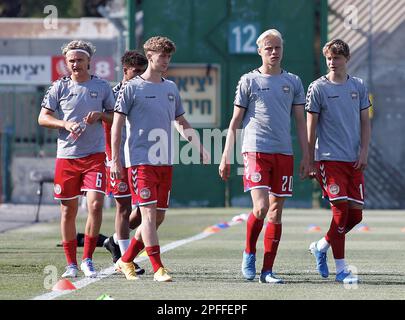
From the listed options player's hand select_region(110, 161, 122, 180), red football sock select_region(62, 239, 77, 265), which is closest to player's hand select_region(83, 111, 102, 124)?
player's hand select_region(110, 161, 122, 180)

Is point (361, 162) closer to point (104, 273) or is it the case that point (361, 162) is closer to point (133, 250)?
point (133, 250)

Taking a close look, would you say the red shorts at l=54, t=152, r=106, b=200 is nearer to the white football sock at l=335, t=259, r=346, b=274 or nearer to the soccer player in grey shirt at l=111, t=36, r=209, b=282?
the soccer player in grey shirt at l=111, t=36, r=209, b=282

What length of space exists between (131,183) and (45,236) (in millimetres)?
6936

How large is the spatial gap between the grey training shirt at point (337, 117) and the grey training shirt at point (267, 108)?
219mm

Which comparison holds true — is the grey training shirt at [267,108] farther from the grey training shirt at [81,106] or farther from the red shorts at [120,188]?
the red shorts at [120,188]

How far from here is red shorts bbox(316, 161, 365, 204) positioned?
12.2 metres

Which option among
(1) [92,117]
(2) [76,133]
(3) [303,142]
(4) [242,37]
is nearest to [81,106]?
(1) [92,117]

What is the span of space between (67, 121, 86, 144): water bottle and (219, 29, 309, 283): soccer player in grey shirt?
4.15 ft

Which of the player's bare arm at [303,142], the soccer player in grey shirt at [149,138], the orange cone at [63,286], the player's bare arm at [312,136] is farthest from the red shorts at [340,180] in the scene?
the orange cone at [63,286]

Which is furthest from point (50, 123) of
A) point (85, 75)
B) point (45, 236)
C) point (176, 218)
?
point (176, 218)

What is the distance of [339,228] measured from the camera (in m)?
12.3

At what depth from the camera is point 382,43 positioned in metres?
29.1

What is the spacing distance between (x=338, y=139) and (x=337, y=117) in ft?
0.62
